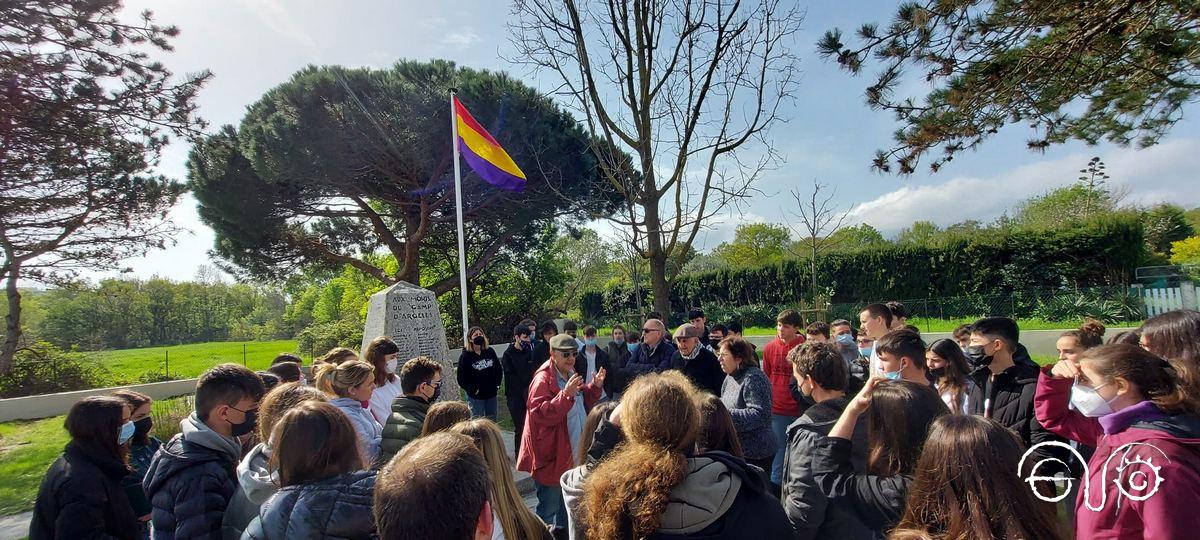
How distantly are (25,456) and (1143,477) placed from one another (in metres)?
11.8

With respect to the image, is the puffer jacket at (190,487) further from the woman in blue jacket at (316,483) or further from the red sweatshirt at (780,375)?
the red sweatshirt at (780,375)

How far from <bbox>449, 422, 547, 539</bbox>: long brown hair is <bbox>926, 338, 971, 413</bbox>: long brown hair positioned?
2492 mm

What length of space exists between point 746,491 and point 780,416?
3298mm

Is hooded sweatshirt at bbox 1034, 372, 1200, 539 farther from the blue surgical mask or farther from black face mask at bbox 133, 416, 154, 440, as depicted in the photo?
black face mask at bbox 133, 416, 154, 440

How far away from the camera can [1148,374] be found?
5.69 feet

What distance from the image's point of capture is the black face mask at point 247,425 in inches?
103

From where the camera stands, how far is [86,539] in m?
2.33

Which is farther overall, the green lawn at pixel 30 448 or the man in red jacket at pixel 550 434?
the green lawn at pixel 30 448

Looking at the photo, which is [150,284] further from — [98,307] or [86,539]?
[86,539]

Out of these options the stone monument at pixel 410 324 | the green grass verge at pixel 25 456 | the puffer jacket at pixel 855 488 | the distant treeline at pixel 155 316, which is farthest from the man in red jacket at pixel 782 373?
the distant treeline at pixel 155 316

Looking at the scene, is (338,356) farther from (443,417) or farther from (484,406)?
(484,406)

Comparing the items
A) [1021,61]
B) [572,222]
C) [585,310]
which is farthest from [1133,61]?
[585,310]

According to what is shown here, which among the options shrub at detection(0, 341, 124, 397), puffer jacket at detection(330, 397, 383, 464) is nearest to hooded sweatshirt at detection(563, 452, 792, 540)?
puffer jacket at detection(330, 397, 383, 464)

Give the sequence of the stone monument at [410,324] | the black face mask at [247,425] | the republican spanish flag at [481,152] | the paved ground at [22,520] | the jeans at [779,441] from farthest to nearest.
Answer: the republican spanish flag at [481,152], the stone monument at [410,324], the paved ground at [22,520], the jeans at [779,441], the black face mask at [247,425]
